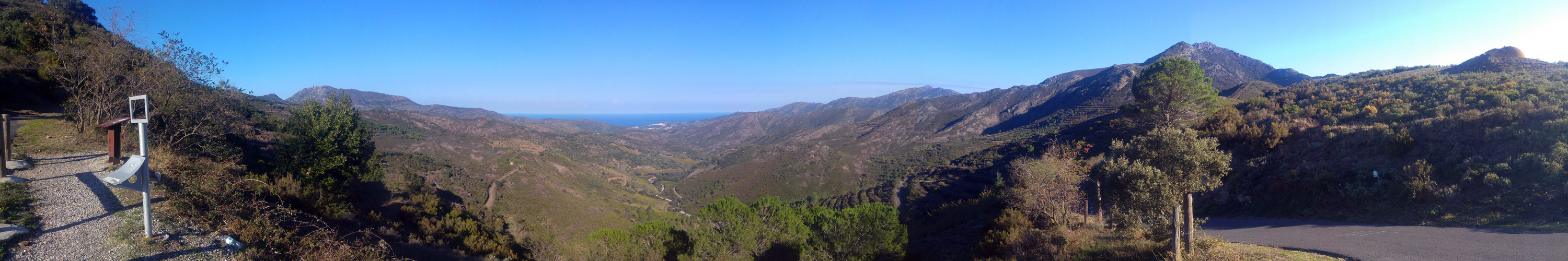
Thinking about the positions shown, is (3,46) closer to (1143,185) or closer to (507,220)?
(507,220)

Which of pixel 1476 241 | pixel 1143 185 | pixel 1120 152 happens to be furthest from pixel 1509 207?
pixel 1143 185

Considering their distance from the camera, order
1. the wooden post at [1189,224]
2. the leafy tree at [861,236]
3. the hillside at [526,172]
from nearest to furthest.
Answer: the wooden post at [1189,224] → the leafy tree at [861,236] → the hillside at [526,172]

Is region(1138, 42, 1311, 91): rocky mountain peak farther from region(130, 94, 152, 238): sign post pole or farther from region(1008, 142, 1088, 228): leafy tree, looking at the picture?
region(130, 94, 152, 238): sign post pole

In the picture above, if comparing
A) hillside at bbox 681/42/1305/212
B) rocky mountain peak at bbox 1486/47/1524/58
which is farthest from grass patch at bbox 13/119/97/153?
rocky mountain peak at bbox 1486/47/1524/58

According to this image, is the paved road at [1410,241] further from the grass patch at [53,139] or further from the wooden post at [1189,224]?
the grass patch at [53,139]

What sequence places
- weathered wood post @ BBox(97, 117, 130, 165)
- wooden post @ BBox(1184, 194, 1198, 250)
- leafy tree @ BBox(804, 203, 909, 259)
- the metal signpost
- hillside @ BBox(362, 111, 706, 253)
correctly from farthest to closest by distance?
hillside @ BBox(362, 111, 706, 253) → leafy tree @ BBox(804, 203, 909, 259) → wooden post @ BBox(1184, 194, 1198, 250) → weathered wood post @ BBox(97, 117, 130, 165) → the metal signpost

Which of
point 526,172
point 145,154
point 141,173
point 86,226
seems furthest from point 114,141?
point 526,172

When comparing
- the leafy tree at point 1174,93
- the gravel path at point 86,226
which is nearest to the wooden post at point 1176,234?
the gravel path at point 86,226
